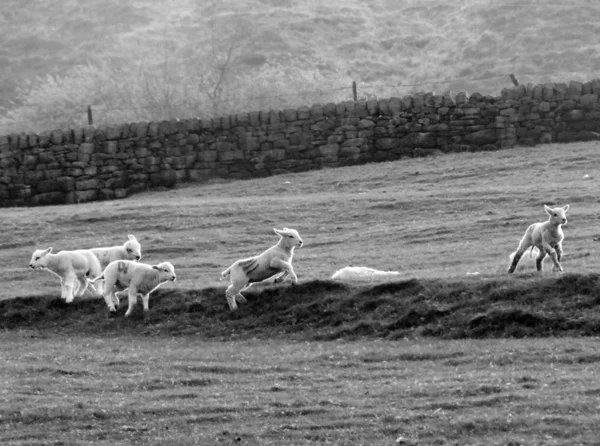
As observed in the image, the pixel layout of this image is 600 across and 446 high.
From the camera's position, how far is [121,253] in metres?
23.6

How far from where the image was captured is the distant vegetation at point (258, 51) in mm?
62844

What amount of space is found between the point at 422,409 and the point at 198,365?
3.94 m

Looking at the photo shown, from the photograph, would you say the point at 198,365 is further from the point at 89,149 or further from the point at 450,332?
the point at 89,149

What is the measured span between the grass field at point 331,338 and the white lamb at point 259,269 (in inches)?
9.5

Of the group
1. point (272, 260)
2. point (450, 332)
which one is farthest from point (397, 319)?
point (272, 260)

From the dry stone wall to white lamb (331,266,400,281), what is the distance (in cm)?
1805

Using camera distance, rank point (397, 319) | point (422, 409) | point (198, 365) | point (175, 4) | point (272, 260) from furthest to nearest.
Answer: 1. point (175, 4)
2. point (272, 260)
3. point (397, 319)
4. point (198, 365)
5. point (422, 409)

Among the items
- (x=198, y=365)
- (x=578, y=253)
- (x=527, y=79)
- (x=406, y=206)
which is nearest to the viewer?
(x=198, y=365)

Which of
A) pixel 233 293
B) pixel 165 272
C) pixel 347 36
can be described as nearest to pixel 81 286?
pixel 165 272

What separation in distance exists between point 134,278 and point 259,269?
1926 mm

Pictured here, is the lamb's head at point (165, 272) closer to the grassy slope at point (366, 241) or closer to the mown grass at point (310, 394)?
the grassy slope at point (366, 241)

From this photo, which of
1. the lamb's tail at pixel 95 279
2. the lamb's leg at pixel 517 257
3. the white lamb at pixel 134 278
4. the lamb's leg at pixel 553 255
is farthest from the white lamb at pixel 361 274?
the lamb's tail at pixel 95 279

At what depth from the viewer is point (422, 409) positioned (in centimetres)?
1469

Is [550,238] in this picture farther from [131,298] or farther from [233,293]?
[131,298]
